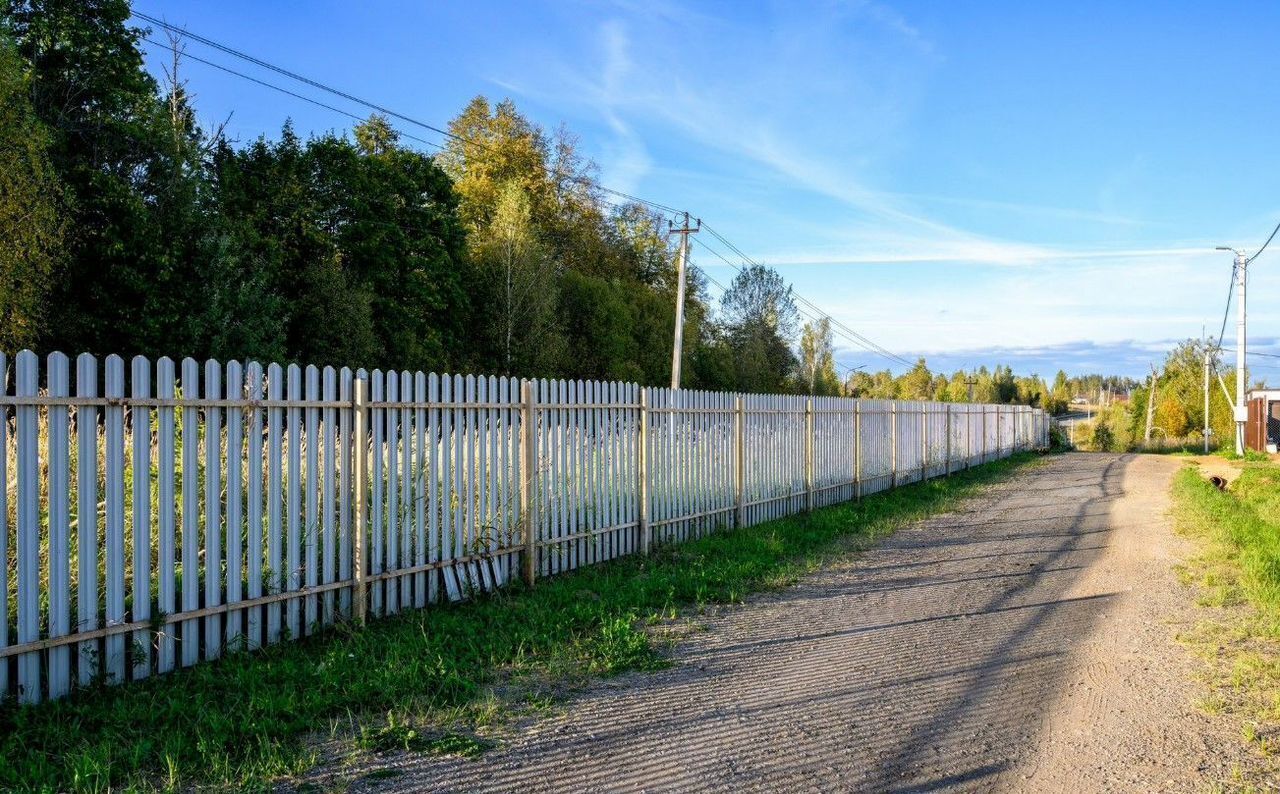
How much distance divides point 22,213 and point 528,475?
59.2 ft

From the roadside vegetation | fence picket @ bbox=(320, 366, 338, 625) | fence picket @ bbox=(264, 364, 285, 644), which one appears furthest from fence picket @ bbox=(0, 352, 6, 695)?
the roadside vegetation

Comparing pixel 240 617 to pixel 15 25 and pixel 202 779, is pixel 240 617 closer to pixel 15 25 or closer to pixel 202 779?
pixel 202 779

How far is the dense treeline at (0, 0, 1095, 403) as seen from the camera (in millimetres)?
22031

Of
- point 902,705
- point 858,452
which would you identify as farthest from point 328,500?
point 858,452

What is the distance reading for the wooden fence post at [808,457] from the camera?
13383mm

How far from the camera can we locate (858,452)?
50.9 ft

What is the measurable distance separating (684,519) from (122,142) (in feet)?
71.1

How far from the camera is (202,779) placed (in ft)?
11.5

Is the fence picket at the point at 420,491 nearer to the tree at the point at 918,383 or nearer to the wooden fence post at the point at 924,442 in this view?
the wooden fence post at the point at 924,442

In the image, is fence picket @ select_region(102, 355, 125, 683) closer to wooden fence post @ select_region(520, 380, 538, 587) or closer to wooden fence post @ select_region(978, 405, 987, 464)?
wooden fence post @ select_region(520, 380, 538, 587)

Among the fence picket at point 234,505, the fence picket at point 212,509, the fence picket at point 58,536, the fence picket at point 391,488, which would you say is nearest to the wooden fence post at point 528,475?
the fence picket at point 391,488

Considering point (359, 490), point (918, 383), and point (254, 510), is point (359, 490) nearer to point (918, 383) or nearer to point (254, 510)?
point (254, 510)

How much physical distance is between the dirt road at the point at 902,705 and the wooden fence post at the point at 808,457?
5132mm

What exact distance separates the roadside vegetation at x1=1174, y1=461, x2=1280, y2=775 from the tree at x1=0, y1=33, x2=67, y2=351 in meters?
21.9
